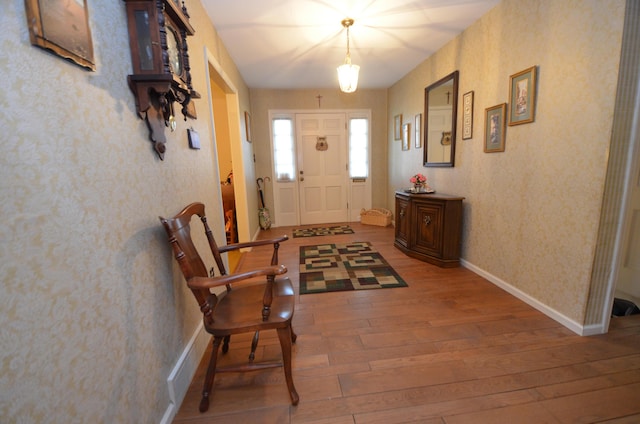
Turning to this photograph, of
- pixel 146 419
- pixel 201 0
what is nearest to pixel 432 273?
pixel 146 419

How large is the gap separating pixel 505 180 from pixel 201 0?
120 inches

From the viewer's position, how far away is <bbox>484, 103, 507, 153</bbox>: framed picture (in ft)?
7.58

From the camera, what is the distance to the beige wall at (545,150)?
1.62 m

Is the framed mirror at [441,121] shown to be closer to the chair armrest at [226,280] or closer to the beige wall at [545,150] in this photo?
the beige wall at [545,150]

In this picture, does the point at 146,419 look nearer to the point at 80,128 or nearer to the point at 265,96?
the point at 80,128

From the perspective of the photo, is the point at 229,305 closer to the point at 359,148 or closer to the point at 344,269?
the point at 344,269

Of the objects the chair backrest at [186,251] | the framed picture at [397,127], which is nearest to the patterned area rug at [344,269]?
the chair backrest at [186,251]

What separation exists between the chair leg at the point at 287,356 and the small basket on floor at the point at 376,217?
3.76 metres

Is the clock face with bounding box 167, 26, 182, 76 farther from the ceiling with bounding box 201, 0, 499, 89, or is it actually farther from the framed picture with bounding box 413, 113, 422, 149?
the framed picture with bounding box 413, 113, 422, 149

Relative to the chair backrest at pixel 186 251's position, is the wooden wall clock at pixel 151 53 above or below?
above

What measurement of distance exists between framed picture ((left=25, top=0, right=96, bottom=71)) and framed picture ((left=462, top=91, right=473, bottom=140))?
3038 mm

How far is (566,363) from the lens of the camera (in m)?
1.54

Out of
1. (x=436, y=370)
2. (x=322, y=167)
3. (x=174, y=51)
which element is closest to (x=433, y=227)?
(x=436, y=370)

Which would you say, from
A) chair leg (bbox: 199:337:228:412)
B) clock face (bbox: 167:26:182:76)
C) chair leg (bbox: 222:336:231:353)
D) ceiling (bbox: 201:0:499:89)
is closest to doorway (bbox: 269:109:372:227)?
ceiling (bbox: 201:0:499:89)
